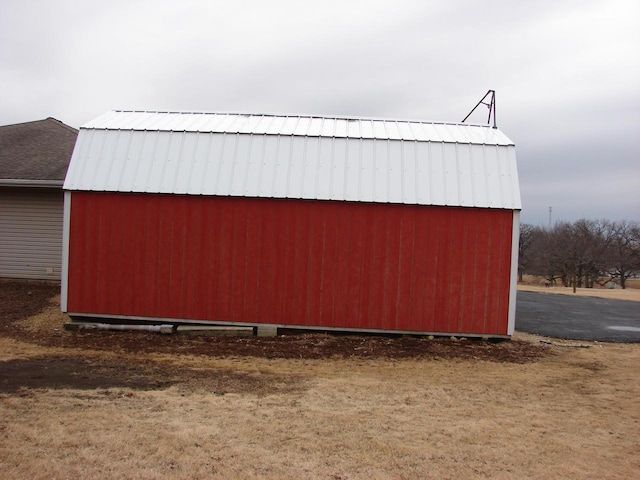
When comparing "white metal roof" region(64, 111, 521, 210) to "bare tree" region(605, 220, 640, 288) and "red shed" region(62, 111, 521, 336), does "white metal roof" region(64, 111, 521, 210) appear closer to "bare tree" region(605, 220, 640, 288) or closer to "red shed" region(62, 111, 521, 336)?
"red shed" region(62, 111, 521, 336)

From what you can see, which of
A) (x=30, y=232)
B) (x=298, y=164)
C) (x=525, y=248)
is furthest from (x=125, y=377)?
(x=525, y=248)

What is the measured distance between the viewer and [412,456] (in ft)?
15.4

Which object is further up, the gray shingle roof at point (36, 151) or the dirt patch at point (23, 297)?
the gray shingle roof at point (36, 151)

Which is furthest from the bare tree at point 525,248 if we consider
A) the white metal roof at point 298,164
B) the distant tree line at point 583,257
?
the white metal roof at point 298,164

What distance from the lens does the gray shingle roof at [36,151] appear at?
14.1 meters

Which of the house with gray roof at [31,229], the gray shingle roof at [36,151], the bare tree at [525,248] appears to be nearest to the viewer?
the gray shingle roof at [36,151]

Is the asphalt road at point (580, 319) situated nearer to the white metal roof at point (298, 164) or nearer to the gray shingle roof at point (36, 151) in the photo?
the white metal roof at point (298, 164)

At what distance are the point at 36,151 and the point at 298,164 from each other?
32.6 feet

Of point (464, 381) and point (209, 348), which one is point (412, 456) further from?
point (209, 348)

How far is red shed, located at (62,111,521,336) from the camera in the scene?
10.5 m

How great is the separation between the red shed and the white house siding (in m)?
4.46

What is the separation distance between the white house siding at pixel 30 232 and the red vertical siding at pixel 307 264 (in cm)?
483

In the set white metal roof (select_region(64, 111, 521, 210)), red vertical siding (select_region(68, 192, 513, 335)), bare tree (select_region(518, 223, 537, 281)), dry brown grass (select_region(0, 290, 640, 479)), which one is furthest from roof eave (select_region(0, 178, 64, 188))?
bare tree (select_region(518, 223, 537, 281))

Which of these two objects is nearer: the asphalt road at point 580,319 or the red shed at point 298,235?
the red shed at point 298,235
